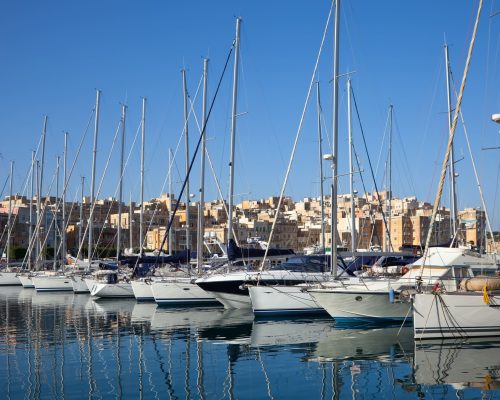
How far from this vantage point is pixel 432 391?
42.2ft

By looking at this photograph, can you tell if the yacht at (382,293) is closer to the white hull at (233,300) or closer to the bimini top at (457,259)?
the bimini top at (457,259)

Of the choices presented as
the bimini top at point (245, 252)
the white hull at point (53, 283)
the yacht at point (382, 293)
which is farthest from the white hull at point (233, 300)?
the white hull at point (53, 283)

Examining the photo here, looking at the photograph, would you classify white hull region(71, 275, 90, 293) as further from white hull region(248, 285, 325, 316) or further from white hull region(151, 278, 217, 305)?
white hull region(248, 285, 325, 316)

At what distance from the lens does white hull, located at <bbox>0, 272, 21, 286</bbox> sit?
57.5 m

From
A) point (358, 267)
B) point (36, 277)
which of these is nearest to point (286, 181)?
point (358, 267)

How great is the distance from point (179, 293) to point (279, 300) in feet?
24.4

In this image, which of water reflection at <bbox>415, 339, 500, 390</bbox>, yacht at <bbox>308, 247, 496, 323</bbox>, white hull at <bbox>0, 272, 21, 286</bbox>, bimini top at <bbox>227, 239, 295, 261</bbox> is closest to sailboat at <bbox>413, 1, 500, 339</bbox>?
water reflection at <bbox>415, 339, 500, 390</bbox>

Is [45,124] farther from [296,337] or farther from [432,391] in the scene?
[432,391]

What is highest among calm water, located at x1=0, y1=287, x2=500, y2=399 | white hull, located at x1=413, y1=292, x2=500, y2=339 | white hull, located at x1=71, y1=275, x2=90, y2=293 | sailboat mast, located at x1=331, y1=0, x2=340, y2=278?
sailboat mast, located at x1=331, y1=0, x2=340, y2=278

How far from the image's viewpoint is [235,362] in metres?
16.0

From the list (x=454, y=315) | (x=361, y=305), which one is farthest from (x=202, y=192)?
(x=454, y=315)

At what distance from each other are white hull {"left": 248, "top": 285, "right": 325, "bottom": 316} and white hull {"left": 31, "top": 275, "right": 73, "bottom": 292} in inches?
940

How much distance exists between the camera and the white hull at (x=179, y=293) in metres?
30.7

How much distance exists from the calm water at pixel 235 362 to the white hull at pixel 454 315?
395 mm
